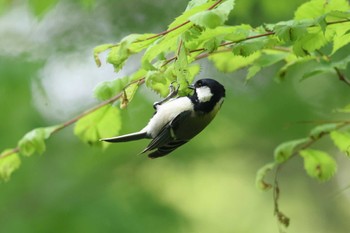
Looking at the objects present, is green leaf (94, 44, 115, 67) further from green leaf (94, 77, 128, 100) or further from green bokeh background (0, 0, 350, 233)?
green bokeh background (0, 0, 350, 233)

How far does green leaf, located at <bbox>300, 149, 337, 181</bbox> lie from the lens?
146 cm

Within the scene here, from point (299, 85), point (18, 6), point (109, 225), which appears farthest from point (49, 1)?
point (18, 6)

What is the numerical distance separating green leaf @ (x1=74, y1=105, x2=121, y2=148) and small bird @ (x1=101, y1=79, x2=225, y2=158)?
1.03 ft

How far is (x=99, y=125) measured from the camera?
1.38m

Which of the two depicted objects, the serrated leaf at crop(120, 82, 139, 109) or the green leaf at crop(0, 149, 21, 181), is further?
the green leaf at crop(0, 149, 21, 181)

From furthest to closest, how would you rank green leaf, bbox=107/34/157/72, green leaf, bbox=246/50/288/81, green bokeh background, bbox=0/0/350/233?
green bokeh background, bbox=0/0/350/233 < green leaf, bbox=246/50/288/81 < green leaf, bbox=107/34/157/72

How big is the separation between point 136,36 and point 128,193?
1.98 metres

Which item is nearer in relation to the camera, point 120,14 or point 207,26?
point 207,26

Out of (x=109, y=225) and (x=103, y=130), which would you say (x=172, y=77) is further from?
(x=109, y=225)

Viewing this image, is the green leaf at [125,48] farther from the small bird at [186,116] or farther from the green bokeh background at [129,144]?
the green bokeh background at [129,144]

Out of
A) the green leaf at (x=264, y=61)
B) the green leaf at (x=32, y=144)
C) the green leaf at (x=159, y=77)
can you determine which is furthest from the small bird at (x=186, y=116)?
the green leaf at (x=32, y=144)

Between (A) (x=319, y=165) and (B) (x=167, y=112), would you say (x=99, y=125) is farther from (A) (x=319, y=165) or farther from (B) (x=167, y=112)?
(A) (x=319, y=165)

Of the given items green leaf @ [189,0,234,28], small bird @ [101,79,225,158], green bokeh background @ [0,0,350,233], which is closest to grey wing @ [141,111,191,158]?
small bird @ [101,79,225,158]

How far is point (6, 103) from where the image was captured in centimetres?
289
